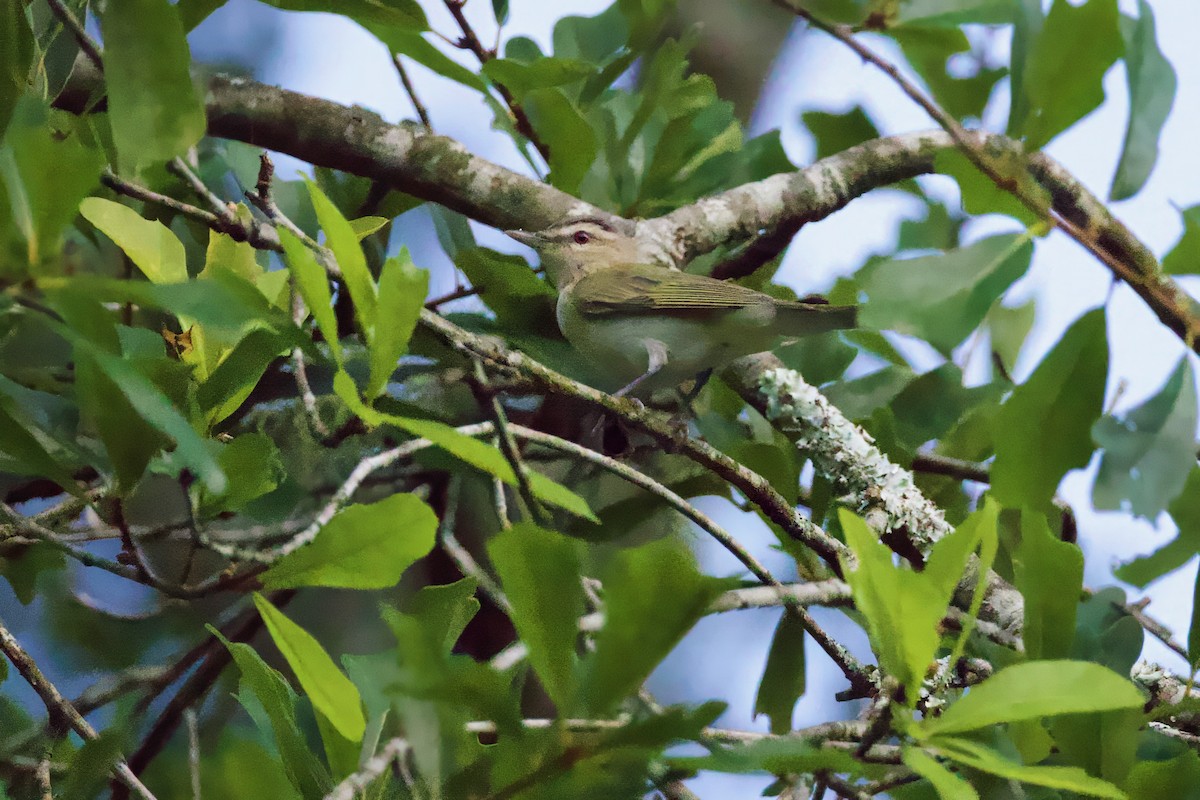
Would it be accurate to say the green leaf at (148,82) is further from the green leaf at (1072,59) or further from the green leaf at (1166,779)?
the green leaf at (1166,779)

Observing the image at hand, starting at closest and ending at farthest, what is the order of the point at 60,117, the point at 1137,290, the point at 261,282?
the point at 1137,290 < the point at 261,282 < the point at 60,117

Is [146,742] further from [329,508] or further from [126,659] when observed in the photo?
[329,508]

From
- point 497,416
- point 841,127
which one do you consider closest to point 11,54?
point 497,416

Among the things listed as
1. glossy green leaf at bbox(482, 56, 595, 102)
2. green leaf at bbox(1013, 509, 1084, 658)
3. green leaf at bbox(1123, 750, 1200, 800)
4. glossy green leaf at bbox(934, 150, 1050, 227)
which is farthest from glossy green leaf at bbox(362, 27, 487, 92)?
green leaf at bbox(1123, 750, 1200, 800)

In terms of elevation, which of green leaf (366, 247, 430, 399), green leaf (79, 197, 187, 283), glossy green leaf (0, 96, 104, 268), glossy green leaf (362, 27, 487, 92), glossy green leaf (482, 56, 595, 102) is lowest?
green leaf (366, 247, 430, 399)

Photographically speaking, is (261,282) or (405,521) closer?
(405,521)

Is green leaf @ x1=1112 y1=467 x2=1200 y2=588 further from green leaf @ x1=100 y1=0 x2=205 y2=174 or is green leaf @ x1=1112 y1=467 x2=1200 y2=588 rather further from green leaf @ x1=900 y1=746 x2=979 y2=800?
green leaf @ x1=100 y1=0 x2=205 y2=174

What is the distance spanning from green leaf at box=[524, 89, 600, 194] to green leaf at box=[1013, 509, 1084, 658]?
101cm

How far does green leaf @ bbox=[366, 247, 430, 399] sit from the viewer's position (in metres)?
0.73

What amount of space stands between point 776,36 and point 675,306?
4.20ft

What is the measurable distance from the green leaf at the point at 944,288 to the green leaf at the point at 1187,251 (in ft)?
0.41

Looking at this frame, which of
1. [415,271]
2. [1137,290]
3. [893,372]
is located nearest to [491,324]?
[893,372]

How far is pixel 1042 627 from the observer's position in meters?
0.76

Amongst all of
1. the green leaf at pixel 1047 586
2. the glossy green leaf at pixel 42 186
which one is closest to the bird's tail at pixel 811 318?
the green leaf at pixel 1047 586
